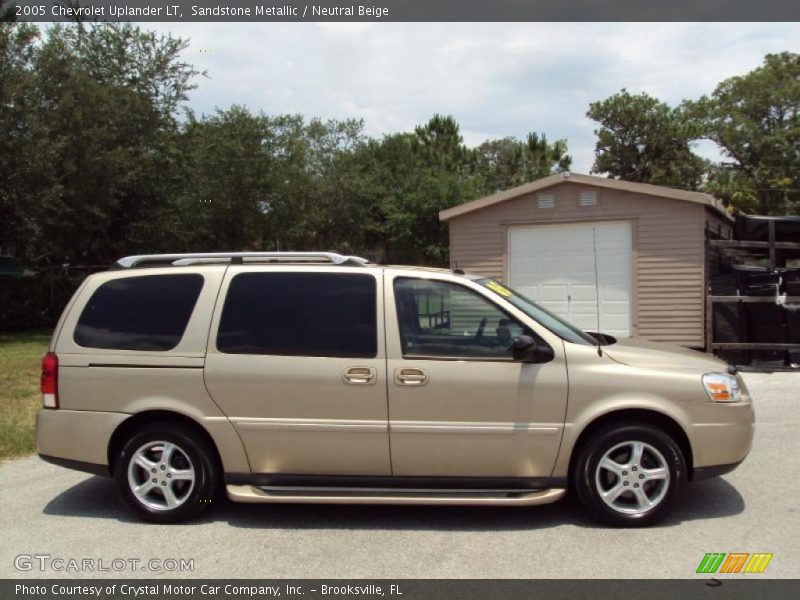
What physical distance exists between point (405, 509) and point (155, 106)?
64.4 ft

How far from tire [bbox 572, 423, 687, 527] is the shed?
26.5ft

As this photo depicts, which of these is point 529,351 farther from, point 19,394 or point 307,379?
point 19,394

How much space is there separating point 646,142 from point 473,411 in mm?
40683


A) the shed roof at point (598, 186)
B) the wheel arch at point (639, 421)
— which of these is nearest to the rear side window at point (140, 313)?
the wheel arch at point (639, 421)

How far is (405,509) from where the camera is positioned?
17.3 feet

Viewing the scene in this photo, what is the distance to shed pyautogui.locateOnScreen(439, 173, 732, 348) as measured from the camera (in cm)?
1302

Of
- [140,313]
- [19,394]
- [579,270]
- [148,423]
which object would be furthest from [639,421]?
[579,270]

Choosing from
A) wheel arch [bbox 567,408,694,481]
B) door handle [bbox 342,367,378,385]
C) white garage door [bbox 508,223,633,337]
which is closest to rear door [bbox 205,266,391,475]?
door handle [bbox 342,367,378,385]

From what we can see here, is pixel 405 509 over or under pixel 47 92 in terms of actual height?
under

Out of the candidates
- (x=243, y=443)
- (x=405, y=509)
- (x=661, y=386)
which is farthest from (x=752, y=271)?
(x=243, y=443)

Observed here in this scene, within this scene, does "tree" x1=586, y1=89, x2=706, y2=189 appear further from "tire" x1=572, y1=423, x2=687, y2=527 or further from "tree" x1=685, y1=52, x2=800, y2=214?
"tire" x1=572, y1=423, x2=687, y2=527

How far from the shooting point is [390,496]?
4750mm
